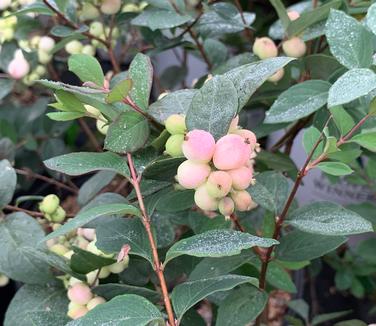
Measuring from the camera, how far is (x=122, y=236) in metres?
0.49

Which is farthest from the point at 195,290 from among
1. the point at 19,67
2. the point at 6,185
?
the point at 19,67

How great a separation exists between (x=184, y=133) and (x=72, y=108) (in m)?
0.10

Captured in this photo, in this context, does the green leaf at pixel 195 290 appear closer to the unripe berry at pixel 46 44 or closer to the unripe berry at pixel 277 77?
the unripe berry at pixel 277 77

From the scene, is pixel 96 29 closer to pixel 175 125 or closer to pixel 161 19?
pixel 161 19

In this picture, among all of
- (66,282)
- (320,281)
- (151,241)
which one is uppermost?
(151,241)

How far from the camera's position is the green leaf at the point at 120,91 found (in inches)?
16.7

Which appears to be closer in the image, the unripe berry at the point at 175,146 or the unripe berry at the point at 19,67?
the unripe berry at the point at 175,146

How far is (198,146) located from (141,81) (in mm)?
123

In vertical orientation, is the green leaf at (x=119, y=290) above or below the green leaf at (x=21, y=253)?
above

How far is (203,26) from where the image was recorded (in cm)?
76

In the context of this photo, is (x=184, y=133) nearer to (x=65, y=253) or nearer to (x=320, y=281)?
(x=65, y=253)

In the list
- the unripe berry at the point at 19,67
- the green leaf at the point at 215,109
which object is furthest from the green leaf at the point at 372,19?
the unripe berry at the point at 19,67

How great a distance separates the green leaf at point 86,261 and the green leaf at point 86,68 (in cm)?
15

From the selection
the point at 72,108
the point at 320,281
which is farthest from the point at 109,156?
the point at 320,281
